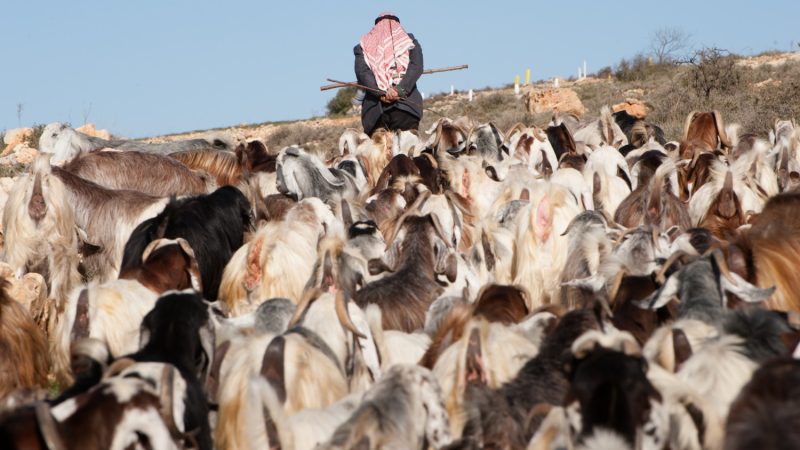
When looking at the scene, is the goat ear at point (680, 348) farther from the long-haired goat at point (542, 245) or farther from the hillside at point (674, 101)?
the hillside at point (674, 101)

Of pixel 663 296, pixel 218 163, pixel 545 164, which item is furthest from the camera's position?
pixel 545 164

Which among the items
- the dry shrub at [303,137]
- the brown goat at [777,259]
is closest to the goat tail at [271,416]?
the brown goat at [777,259]

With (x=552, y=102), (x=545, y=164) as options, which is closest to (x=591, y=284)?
(x=545, y=164)

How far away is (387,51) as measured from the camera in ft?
43.4

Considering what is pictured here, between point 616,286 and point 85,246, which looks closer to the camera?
point 616,286

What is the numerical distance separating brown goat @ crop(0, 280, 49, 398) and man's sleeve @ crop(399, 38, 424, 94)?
22.8 feet

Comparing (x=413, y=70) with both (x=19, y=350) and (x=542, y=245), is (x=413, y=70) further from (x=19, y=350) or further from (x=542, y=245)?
(x=19, y=350)

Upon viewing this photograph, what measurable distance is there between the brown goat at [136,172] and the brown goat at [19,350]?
370 cm

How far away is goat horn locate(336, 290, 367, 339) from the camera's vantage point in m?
5.63

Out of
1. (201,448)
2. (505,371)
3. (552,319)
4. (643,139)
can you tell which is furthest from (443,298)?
(643,139)

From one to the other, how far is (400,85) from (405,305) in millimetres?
6281

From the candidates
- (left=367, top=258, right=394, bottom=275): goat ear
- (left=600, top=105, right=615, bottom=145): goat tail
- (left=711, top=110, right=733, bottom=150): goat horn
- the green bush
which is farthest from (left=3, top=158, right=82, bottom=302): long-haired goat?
the green bush

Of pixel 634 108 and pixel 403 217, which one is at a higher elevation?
pixel 403 217

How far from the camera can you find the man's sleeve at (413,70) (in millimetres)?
13070
